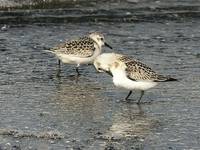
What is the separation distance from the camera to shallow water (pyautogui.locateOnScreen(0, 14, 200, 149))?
32.8 ft

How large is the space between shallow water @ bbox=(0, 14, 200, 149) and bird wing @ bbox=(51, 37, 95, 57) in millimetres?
454

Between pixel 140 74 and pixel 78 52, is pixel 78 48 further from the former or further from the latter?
pixel 140 74

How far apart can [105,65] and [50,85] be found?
1831mm

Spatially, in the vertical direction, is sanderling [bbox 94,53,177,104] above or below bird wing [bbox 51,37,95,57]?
above

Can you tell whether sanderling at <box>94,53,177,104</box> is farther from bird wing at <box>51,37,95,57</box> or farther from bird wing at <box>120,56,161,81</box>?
bird wing at <box>51,37,95,57</box>

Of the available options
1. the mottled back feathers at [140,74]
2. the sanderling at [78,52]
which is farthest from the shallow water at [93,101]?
the mottled back feathers at [140,74]

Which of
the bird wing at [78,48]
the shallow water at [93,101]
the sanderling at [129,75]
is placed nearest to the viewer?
the shallow water at [93,101]

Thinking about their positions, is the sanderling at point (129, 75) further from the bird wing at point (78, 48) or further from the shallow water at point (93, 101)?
the bird wing at point (78, 48)

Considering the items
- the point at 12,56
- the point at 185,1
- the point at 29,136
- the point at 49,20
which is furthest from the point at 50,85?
the point at 185,1

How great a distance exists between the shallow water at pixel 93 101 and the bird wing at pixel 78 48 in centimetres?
45

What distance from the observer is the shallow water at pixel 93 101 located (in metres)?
9.98

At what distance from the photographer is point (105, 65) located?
12.6 m

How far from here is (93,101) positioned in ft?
41.6

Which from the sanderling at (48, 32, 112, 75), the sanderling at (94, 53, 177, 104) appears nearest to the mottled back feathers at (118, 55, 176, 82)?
the sanderling at (94, 53, 177, 104)
